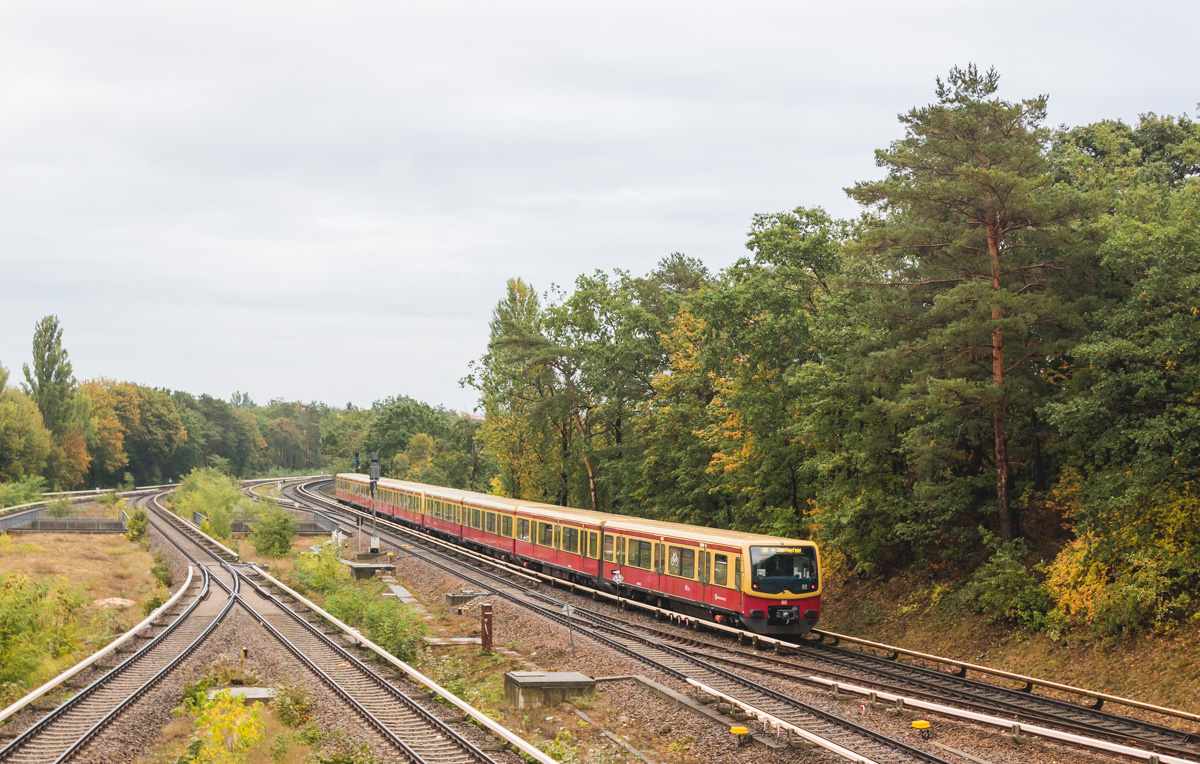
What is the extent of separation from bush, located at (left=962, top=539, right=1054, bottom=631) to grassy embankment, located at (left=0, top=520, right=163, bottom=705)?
68.3 ft

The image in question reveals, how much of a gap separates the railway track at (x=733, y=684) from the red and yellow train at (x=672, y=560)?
1883 mm

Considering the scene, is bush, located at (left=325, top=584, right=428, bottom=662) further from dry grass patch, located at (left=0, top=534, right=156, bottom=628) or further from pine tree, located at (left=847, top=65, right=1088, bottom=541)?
pine tree, located at (left=847, top=65, right=1088, bottom=541)

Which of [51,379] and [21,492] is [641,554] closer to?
[21,492]

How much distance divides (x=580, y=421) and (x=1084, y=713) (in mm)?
36587

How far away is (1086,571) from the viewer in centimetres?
2025

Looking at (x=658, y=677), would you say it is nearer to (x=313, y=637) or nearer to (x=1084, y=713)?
(x=1084, y=713)

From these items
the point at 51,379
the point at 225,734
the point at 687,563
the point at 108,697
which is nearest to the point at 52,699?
the point at 108,697

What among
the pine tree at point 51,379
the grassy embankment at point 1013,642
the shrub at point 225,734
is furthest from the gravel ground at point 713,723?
the pine tree at point 51,379

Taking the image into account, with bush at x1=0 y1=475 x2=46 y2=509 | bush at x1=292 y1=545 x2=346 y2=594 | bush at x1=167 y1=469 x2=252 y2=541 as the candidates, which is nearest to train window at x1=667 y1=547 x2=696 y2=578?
bush at x1=292 y1=545 x2=346 y2=594

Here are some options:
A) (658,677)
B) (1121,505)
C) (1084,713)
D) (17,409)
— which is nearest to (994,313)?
(1121,505)

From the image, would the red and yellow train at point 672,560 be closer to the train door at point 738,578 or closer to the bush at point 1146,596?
the train door at point 738,578

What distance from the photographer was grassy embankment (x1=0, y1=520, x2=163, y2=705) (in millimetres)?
17469

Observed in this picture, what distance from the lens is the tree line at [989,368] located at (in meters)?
18.9

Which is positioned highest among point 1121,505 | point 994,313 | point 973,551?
point 994,313
